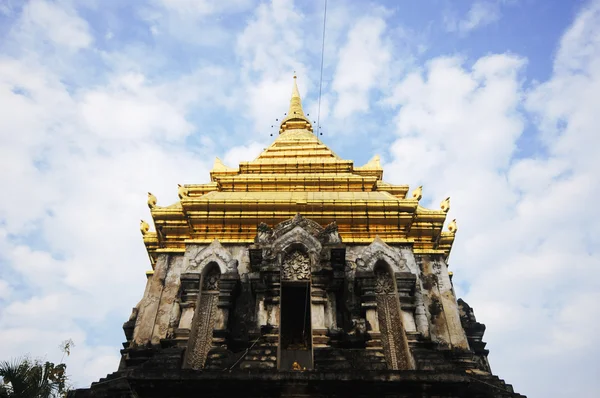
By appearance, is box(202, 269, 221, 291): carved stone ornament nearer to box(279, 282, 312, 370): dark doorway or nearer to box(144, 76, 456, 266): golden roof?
box(144, 76, 456, 266): golden roof

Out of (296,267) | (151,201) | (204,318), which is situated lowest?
(204,318)

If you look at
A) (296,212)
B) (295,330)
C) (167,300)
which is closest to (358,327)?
(296,212)

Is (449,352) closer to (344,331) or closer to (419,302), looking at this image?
(419,302)

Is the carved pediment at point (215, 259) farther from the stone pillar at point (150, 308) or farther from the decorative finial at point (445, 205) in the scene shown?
the decorative finial at point (445, 205)

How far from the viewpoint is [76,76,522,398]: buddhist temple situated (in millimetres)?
8250

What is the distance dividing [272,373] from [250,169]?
316 inches

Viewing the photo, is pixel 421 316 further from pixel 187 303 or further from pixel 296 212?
pixel 187 303

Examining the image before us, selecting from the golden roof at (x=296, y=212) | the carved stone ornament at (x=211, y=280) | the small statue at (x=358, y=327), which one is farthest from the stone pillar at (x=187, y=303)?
the small statue at (x=358, y=327)

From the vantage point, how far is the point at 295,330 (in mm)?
13391

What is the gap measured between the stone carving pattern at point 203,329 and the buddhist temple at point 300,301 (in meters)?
0.02

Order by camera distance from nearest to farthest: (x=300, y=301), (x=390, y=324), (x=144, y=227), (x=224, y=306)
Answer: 1. (x=390, y=324)
2. (x=224, y=306)
3. (x=300, y=301)
4. (x=144, y=227)

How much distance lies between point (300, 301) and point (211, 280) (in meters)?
2.64

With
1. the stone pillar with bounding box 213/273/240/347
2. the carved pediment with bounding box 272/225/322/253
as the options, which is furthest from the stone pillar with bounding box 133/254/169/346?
the carved pediment with bounding box 272/225/322/253

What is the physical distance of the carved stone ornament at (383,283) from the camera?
36.0 feet
